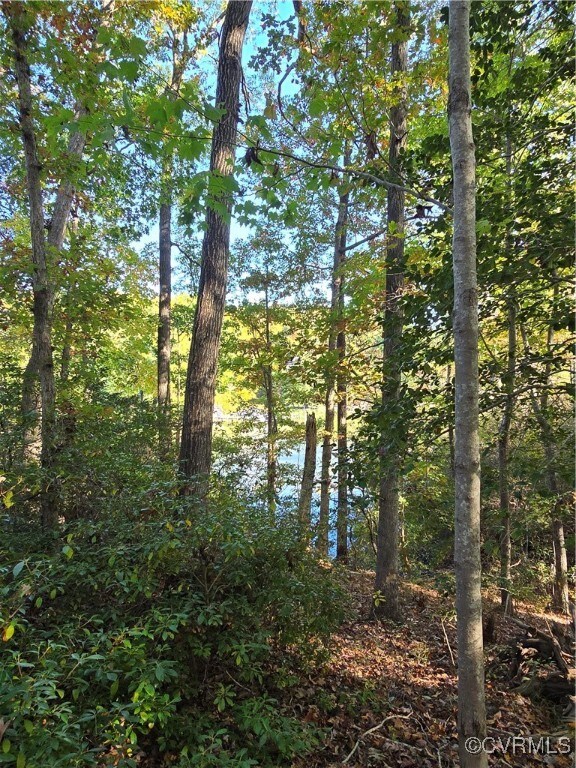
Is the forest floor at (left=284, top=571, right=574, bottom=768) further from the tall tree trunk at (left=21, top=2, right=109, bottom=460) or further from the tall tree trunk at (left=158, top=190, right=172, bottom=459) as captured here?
the tall tree trunk at (left=158, top=190, right=172, bottom=459)

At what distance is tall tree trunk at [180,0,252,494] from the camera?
4586mm

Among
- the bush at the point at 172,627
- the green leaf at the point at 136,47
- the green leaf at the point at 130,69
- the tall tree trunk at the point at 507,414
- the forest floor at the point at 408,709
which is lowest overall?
the forest floor at the point at 408,709

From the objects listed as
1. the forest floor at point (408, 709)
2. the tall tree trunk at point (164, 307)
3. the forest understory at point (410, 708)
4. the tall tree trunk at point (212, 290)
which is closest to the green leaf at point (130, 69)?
the tall tree trunk at point (212, 290)

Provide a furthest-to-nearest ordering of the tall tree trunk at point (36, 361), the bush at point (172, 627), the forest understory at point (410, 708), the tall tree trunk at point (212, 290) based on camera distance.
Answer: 1. the tall tree trunk at point (212, 290)
2. the tall tree trunk at point (36, 361)
3. the forest understory at point (410, 708)
4. the bush at point (172, 627)

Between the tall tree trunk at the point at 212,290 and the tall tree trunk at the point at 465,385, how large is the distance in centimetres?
299

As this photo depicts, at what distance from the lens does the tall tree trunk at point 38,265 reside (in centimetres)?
363

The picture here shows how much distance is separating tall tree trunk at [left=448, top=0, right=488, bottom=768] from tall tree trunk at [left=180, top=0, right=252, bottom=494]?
2987 mm

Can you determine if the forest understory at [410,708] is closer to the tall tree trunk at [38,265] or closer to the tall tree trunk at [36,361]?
the tall tree trunk at [38,265]

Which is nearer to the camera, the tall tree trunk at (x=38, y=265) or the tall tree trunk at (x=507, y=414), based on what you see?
the tall tree trunk at (x=507, y=414)

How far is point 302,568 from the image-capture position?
326cm

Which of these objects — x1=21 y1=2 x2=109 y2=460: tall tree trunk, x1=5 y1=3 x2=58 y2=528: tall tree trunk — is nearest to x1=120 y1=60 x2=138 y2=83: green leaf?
x1=21 y1=2 x2=109 y2=460: tall tree trunk

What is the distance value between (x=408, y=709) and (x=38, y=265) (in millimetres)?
5567

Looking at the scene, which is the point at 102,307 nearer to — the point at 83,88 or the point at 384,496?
the point at 83,88

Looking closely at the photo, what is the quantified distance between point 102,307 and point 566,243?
6.47 meters
